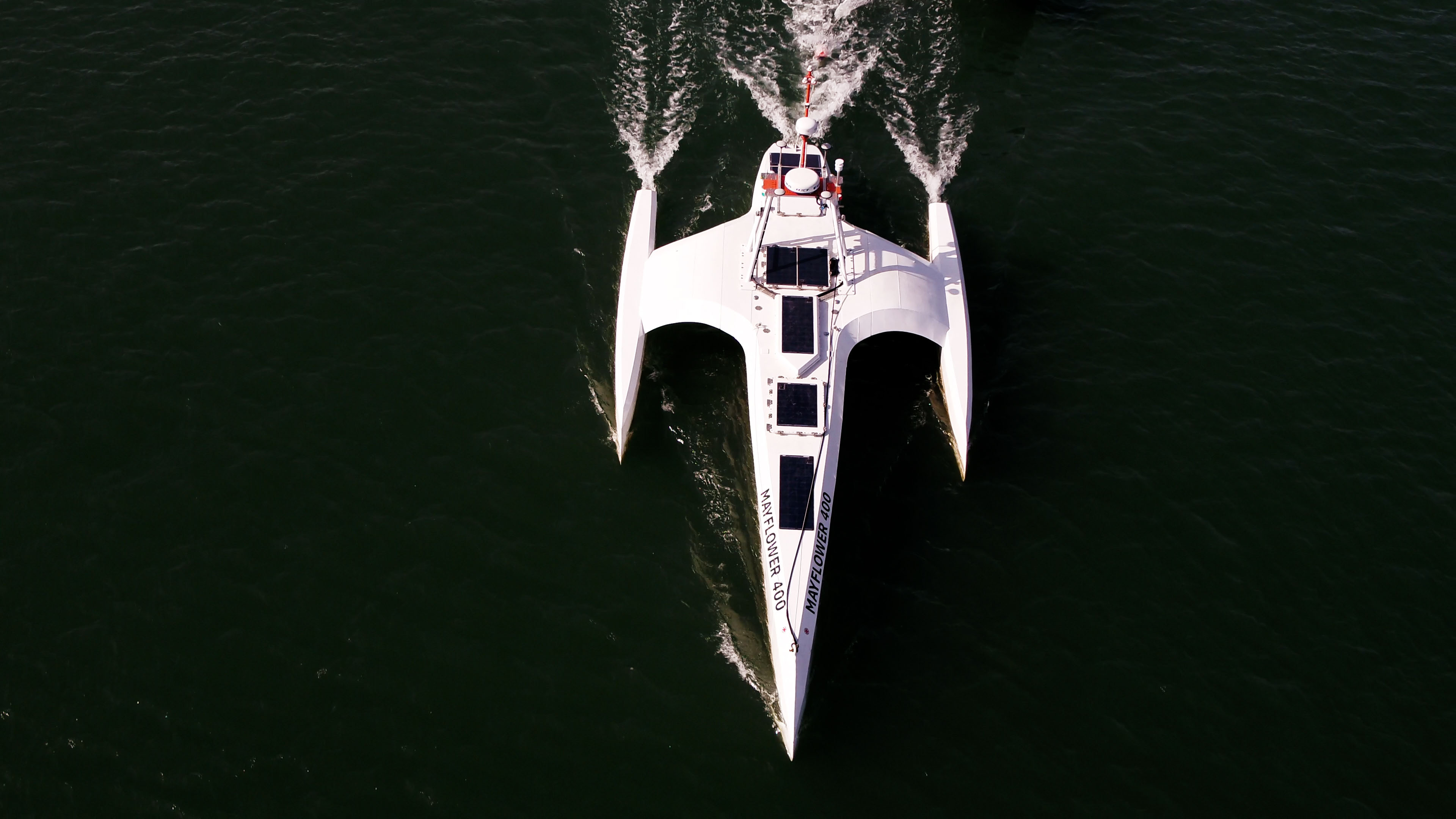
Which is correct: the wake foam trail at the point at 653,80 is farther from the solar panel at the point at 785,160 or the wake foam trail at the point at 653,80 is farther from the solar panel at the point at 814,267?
the solar panel at the point at 814,267

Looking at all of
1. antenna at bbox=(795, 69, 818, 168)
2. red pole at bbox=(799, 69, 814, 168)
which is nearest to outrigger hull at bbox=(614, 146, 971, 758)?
red pole at bbox=(799, 69, 814, 168)

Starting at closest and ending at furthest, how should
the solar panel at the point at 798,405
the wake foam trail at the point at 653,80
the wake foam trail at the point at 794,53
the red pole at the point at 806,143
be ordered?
the solar panel at the point at 798,405 < the red pole at the point at 806,143 < the wake foam trail at the point at 653,80 < the wake foam trail at the point at 794,53


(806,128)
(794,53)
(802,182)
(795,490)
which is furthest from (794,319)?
(794,53)

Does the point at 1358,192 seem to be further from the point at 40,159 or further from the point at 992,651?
the point at 40,159

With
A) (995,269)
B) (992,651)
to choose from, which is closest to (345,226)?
(995,269)

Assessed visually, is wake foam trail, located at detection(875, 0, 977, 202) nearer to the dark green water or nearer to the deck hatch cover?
the dark green water

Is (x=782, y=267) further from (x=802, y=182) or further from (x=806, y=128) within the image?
(x=806, y=128)

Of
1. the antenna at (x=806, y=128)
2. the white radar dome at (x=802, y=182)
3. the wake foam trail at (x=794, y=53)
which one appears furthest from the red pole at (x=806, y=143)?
the wake foam trail at (x=794, y=53)
